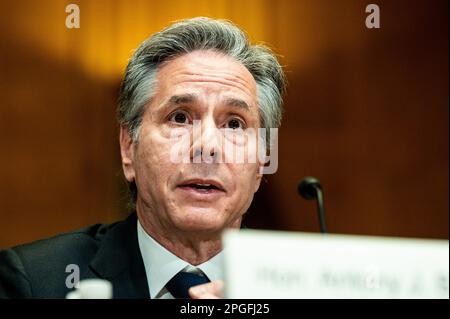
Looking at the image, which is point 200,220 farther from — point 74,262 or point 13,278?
point 13,278

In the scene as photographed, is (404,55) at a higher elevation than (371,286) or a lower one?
higher

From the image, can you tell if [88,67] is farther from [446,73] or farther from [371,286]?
[371,286]

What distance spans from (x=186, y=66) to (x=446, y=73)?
1.22m

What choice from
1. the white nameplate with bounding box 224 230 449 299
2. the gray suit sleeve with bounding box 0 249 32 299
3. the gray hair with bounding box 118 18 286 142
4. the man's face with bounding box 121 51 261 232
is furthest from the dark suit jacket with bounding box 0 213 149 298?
the white nameplate with bounding box 224 230 449 299

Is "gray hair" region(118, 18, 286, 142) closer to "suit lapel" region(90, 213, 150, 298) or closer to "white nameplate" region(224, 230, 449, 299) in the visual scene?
"suit lapel" region(90, 213, 150, 298)

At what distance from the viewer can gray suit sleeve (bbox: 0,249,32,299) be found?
1.50 metres

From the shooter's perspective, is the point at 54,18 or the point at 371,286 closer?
the point at 371,286

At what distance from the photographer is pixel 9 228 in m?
2.03

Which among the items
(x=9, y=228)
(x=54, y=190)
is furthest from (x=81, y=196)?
(x=9, y=228)

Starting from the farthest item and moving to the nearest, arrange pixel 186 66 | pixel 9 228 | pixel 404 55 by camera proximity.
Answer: pixel 404 55
pixel 9 228
pixel 186 66

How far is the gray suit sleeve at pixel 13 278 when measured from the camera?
150cm

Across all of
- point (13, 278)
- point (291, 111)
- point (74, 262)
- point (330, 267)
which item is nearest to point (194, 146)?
point (74, 262)
